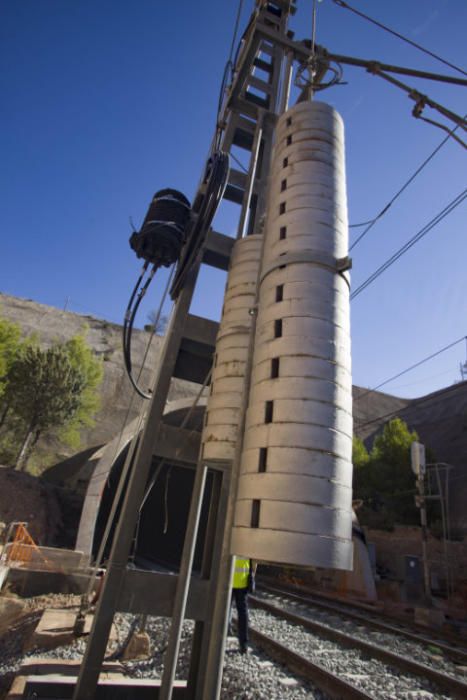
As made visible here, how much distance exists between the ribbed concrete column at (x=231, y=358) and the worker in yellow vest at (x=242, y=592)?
391cm

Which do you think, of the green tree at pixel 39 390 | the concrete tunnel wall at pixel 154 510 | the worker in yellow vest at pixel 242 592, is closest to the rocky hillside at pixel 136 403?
the green tree at pixel 39 390

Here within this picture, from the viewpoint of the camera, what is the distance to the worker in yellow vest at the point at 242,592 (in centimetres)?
870

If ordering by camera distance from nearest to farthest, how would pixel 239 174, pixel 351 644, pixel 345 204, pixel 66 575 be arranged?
1. pixel 345 204
2. pixel 351 644
3. pixel 239 174
4. pixel 66 575

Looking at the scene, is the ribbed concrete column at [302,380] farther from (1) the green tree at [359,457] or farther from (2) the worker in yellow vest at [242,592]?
(1) the green tree at [359,457]

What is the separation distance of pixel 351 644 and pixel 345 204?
9.95 meters

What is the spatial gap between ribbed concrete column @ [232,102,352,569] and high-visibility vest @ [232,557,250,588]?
5.38 m

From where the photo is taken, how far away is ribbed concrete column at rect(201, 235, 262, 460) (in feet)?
20.6

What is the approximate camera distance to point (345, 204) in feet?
22.1

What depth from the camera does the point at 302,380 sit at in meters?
5.08

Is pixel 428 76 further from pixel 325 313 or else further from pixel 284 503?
pixel 284 503

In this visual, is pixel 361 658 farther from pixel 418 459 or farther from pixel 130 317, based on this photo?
pixel 418 459

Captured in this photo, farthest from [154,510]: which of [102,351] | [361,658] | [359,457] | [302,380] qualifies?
[102,351]

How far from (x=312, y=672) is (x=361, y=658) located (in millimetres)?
2171

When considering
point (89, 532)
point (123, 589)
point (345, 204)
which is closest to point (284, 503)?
point (123, 589)
